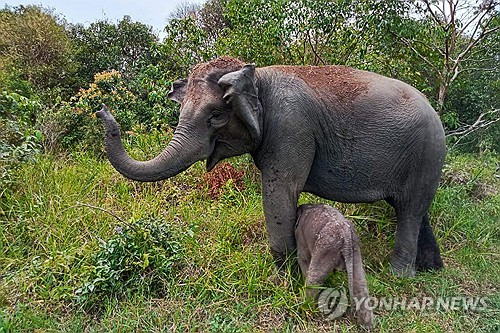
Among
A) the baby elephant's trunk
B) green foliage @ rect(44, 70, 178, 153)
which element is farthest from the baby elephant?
green foliage @ rect(44, 70, 178, 153)

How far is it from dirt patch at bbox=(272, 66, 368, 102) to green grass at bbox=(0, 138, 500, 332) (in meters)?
1.42

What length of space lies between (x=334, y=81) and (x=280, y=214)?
1.16 metres

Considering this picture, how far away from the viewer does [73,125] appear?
741cm

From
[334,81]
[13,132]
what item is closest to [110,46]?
[13,132]

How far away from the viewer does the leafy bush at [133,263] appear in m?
3.45

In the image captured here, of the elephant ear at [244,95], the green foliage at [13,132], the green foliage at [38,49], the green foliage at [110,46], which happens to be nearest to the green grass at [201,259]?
the green foliage at [13,132]

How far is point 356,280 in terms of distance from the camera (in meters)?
2.97

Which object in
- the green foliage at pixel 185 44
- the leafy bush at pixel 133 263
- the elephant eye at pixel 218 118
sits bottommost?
the leafy bush at pixel 133 263
